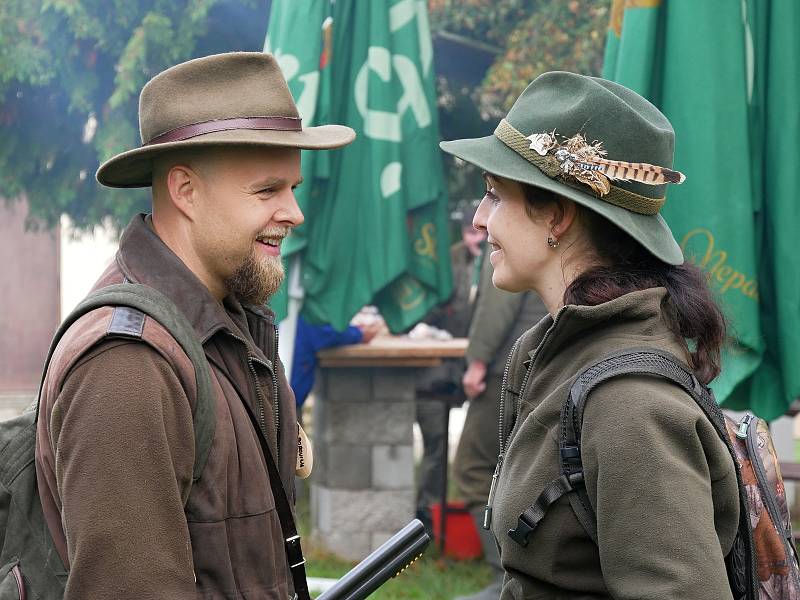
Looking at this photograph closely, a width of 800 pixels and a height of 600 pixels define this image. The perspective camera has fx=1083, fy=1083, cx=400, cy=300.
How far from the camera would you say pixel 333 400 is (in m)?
6.13

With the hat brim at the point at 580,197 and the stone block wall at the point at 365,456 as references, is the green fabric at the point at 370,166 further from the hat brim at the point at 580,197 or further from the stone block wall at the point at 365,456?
the hat brim at the point at 580,197

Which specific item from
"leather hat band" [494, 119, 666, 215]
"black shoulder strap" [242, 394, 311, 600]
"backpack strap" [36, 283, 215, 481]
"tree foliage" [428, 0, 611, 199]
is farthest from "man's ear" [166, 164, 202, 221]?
"tree foliage" [428, 0, 611, 199]

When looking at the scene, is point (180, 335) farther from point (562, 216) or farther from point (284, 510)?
point (562, 216)

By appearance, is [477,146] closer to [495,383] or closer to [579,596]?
[579,596]

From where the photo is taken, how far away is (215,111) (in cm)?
228

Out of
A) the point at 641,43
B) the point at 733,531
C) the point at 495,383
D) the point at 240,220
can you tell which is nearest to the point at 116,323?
the point at 240,220

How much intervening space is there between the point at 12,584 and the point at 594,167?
1.37 meters

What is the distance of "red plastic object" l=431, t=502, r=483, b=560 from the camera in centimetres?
634

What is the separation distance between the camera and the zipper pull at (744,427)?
7.54 ft

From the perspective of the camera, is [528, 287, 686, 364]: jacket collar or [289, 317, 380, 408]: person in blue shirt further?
[289, 317, 380, 408]: person in blue shirt

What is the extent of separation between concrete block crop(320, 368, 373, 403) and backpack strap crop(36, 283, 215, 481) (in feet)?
13.1

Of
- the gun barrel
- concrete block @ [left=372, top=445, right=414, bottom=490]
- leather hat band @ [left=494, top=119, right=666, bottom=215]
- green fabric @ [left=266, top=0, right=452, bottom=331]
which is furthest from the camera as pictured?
concrete block @ [left=372, top=445, right=414, bottom=490]

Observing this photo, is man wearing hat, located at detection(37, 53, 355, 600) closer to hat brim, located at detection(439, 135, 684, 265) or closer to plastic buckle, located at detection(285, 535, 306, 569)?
plastic buckle, located at detection(285, 535, 306, 569)

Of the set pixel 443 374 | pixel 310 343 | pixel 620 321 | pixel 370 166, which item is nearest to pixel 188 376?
pixel 620 321
